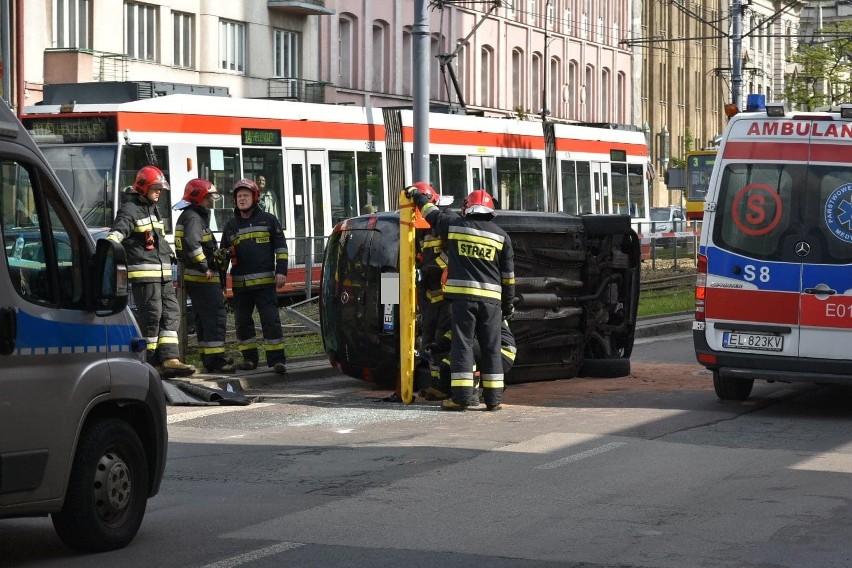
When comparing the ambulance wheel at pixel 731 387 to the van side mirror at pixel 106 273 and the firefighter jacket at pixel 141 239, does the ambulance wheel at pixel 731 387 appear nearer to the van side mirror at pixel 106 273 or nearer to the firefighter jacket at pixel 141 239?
the firefighter jacket at pixel 141 239

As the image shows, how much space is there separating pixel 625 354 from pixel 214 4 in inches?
1141

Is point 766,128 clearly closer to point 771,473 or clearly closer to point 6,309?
point 771,473

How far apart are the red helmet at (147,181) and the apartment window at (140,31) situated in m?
26.0

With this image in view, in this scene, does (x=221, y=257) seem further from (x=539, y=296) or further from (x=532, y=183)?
(x=532, y=183)

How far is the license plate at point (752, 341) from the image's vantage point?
12.7 m

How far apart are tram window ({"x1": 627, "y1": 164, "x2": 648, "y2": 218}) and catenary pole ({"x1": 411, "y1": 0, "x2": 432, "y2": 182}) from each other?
1878 cm

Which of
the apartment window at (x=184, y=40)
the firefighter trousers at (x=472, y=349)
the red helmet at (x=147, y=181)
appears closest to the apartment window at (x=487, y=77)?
the apartment window at (x=184, y=40)

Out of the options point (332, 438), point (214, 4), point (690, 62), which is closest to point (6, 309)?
point (332, 438)

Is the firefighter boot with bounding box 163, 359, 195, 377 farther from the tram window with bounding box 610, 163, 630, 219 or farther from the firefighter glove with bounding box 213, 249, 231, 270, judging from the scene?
the tram window with bounding box 610, 163, 630, 219

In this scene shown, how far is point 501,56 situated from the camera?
59.5m

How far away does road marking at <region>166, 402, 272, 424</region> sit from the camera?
12492 mm

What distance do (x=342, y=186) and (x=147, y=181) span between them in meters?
13.4

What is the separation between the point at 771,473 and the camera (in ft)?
32.3

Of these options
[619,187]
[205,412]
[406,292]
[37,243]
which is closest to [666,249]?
[619,187]
